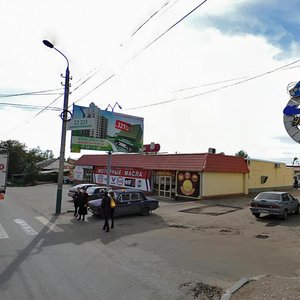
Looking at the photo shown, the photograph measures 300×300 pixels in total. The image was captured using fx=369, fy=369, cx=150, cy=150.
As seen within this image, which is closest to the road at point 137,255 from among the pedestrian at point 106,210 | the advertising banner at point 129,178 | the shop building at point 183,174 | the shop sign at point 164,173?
the pedestrian at point 106,210

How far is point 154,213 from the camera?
21781 mm

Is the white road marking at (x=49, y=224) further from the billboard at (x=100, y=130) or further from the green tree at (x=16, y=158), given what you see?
the green tree at (x=16, y=158)

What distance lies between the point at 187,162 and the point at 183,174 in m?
1.14

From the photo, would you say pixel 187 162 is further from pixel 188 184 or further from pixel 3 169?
pixel 3 169

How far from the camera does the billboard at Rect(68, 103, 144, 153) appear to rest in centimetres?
2780

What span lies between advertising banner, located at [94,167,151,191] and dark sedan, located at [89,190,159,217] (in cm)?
1432

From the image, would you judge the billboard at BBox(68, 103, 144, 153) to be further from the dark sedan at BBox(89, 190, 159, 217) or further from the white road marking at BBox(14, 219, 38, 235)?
the white road marking at BBox(14, 219, 38, 235)

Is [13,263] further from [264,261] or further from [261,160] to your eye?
[261,160]

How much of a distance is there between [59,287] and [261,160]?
35395mm

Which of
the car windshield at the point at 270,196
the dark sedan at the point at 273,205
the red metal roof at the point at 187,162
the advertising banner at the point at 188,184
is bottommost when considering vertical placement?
the dark sedan at the point at 273,205

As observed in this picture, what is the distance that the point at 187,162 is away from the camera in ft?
103

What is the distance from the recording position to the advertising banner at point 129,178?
3562 centimetres

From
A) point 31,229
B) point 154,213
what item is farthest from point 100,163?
point 31,229

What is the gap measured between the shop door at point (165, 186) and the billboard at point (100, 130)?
15.7ft
